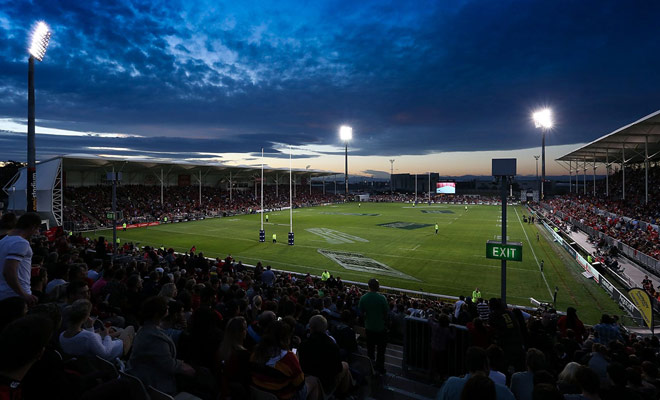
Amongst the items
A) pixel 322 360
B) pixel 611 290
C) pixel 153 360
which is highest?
pixel 153 360

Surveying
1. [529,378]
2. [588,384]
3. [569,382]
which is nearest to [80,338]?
[529,378]

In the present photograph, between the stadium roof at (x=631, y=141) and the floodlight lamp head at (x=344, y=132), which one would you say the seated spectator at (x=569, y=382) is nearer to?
the stadium roof at (x=631, y=141)

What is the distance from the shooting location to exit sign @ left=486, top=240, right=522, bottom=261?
32.3 ft

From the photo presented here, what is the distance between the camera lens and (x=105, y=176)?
53.8 meters

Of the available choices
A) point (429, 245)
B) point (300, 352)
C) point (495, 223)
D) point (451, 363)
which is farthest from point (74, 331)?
point (495, 223)

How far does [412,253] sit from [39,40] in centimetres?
2741

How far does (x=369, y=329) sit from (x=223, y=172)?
71.7 metres

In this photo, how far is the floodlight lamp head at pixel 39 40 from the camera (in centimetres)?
1858

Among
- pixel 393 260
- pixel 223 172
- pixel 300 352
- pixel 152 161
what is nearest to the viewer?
pixel 300 352

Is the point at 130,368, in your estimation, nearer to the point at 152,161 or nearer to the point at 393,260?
the point at 393,260

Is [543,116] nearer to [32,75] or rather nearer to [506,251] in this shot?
Answer: [506,251]

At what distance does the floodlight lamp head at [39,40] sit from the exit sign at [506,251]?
2358 cm

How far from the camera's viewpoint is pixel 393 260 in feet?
85.9

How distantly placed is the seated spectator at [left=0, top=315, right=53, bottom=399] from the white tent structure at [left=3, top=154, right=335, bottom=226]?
41.7 m
